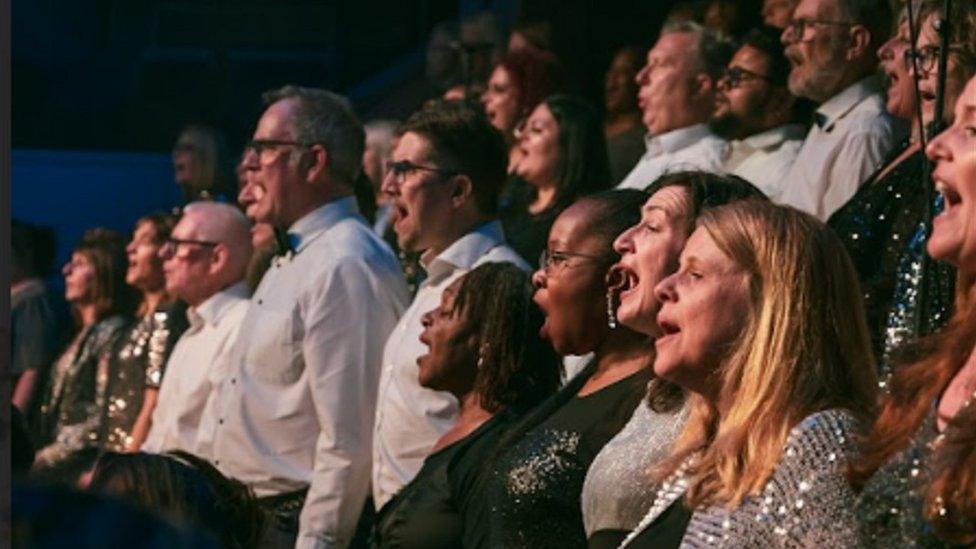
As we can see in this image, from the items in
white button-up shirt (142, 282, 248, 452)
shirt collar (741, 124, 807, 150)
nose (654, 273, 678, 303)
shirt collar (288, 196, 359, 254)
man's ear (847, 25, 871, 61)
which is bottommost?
white button-up shirt (142, 282, 248, 452)

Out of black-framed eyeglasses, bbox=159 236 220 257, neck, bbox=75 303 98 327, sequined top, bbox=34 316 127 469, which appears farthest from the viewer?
neck, bbox=75 303 98 327

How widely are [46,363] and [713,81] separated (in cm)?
360

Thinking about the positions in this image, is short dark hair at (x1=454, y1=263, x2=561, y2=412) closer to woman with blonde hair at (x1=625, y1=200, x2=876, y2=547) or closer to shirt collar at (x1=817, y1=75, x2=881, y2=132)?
shirt collar at (x1=817, y1=75, x2=881, y2=132)

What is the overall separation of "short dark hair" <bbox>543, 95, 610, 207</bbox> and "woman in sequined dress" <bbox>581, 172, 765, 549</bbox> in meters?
2.20

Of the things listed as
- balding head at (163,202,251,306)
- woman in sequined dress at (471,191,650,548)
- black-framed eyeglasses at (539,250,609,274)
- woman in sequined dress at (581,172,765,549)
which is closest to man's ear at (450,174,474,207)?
woman in sequined dress at (471,191,650,548)

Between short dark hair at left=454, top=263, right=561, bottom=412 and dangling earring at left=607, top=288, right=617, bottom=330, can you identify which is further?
short dark hair at left=454, top=263, right=561, bottom=412

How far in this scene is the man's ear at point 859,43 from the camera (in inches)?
227

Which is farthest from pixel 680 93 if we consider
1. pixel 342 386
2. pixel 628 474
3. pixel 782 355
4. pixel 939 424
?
pixel 939 424

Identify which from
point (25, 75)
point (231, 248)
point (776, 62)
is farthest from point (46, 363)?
point (776, 62)

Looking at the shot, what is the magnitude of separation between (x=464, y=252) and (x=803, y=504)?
268 cm

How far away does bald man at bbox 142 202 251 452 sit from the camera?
22.8 feet

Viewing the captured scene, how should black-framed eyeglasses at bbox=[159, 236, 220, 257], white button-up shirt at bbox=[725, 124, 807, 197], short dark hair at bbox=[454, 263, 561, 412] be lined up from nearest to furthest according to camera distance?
1. short dark hair at bbox=[454, 263, 561, 412]
2. white button-up shirt at bbox=[725, 124, 807, 197]
3. black-framed eyeglasses at bbox=[159, 236, 220, 257]

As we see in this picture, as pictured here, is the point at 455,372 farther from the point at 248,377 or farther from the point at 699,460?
the point at 699,460

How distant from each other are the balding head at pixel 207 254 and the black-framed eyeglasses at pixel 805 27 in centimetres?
249
